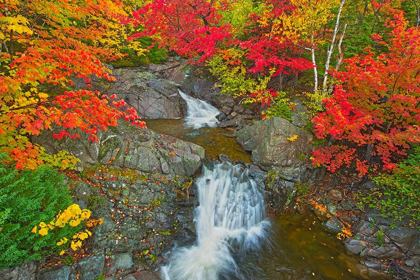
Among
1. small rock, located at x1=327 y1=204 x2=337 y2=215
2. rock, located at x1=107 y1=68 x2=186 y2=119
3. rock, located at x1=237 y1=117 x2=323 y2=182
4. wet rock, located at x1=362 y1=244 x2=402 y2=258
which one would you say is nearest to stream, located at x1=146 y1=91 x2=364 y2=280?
wet rock, located at x1=362 y1=244 x2=402 y2=258

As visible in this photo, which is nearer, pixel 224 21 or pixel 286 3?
pixel 286 3

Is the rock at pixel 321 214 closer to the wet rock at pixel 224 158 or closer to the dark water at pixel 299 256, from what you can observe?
the dark water at pixel 299 256

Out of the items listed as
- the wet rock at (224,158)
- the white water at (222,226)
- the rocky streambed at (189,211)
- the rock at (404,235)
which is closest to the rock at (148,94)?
Answer: the rocky streambed at (189,211)

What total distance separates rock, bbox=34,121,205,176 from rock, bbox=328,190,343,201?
5.79m

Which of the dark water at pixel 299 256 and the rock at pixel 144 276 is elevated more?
the rock at pixel 144 276

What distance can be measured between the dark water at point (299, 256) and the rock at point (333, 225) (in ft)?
0.90

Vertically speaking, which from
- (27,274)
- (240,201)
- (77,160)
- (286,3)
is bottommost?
(240,201)

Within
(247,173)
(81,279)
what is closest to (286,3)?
(247,173)

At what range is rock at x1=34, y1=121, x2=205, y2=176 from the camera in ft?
21.5

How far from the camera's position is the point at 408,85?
6.64 meters

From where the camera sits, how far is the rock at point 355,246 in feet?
22.8

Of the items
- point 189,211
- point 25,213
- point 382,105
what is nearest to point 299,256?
point 189,211

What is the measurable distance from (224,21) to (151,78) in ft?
20.3

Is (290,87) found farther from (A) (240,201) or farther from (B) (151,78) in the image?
(B) (151,78)
